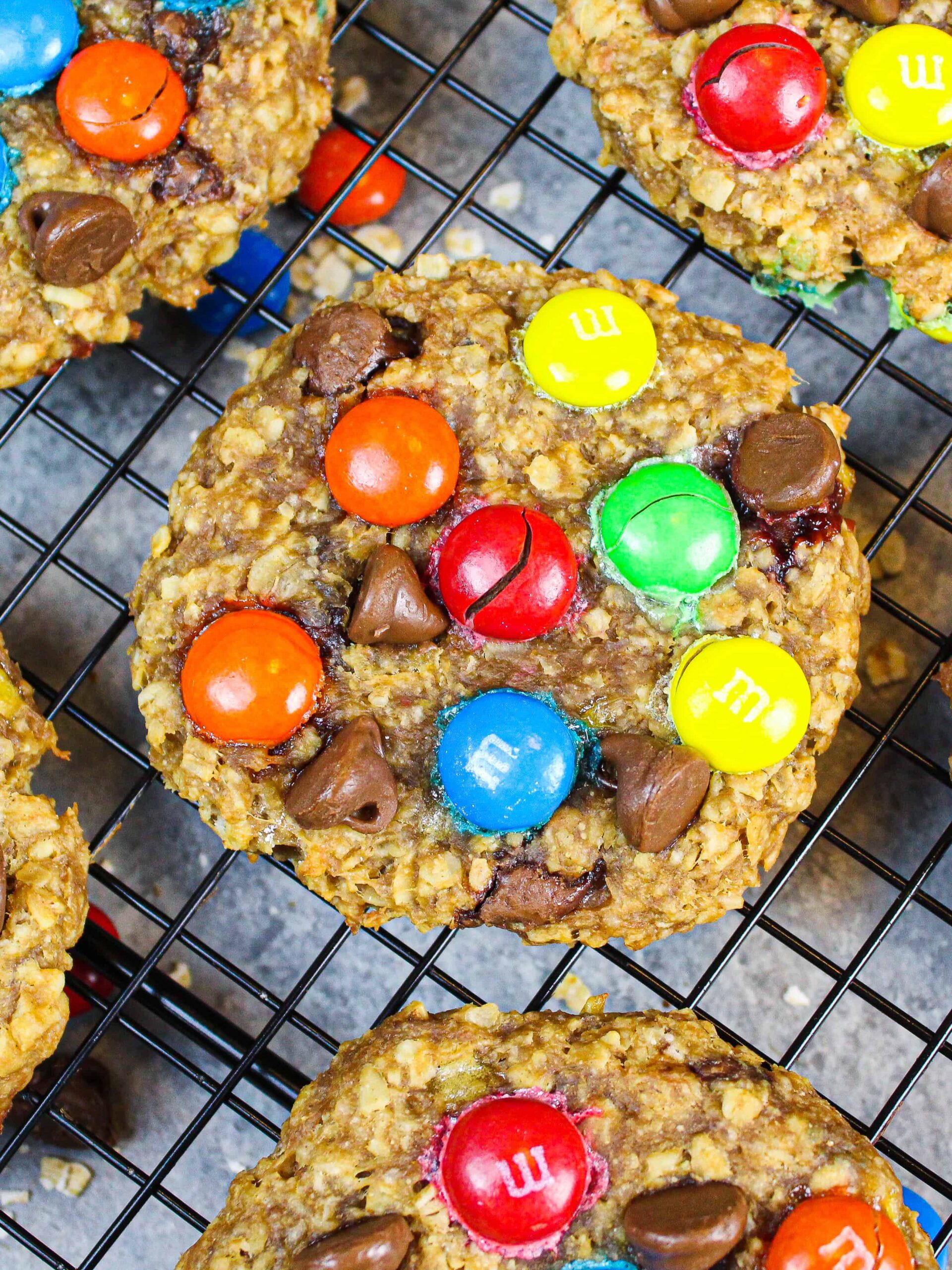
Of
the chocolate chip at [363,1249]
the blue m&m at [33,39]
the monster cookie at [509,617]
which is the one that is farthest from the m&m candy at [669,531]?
the blue m&m at [33,39]

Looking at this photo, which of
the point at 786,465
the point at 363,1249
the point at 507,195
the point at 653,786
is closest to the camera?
the point at 363,1249

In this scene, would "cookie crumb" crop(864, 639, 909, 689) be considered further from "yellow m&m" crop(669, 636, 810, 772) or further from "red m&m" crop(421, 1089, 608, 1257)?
"red m&m" crop(421, 1089, 608, 1257)

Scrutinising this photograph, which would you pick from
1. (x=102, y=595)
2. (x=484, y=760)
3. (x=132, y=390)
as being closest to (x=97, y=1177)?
(x=102, y=595)

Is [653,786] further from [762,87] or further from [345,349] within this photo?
[762,87]

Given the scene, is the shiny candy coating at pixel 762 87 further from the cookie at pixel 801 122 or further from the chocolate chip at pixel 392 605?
the chocolate chip at pixel 392 605

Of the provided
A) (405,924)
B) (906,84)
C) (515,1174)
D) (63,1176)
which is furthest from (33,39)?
(63,1176)

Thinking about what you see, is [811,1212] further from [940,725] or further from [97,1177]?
[97,1177]

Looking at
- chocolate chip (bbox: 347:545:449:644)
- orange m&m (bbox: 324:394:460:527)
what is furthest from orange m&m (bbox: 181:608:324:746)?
orange m&m (bbox: 324:394:460:527)
